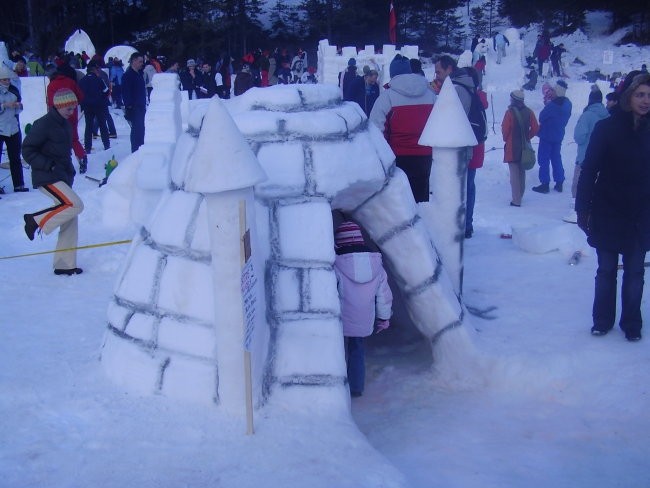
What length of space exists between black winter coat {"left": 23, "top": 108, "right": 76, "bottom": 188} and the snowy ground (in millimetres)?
918

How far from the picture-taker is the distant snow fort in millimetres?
3258

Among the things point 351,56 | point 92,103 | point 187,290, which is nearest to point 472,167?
point 187,290

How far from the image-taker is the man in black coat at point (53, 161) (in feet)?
19.0

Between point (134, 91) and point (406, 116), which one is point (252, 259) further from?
point (134, 91)

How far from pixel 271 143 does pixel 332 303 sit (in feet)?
3.17

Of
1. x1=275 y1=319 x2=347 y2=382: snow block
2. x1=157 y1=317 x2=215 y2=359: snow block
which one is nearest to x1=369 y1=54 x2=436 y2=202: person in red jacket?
x1=275 y1=319 x2=347 y2=382: snow block

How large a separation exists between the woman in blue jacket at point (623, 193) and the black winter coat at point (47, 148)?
4.11 metres

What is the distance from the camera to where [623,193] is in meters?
4.35

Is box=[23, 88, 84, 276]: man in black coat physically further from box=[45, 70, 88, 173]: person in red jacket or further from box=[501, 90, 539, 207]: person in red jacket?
box=[501, 90, 539, 207]: person in red jacket

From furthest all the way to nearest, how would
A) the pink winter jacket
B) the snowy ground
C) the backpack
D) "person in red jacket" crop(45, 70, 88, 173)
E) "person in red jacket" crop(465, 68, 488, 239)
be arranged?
"person in red jacket" crop(45, 70, 88, 173), "person in red jacket" crop(465, 68, 488, 239), the backpack, the pink winter jacket, the snowy ground

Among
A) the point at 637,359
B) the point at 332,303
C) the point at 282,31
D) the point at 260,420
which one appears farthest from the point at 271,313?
the point at 282,31

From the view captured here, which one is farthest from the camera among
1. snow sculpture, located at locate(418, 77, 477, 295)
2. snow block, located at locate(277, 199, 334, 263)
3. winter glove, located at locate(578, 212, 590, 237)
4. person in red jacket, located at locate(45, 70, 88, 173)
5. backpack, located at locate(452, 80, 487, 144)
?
person in red jacket, located at locate(45, 70, 88, 173)

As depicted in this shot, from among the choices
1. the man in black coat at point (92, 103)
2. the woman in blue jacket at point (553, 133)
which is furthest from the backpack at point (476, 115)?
the man in black coat at point (92, 103)

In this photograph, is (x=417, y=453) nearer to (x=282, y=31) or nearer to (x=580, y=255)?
(x=580, y=255)
